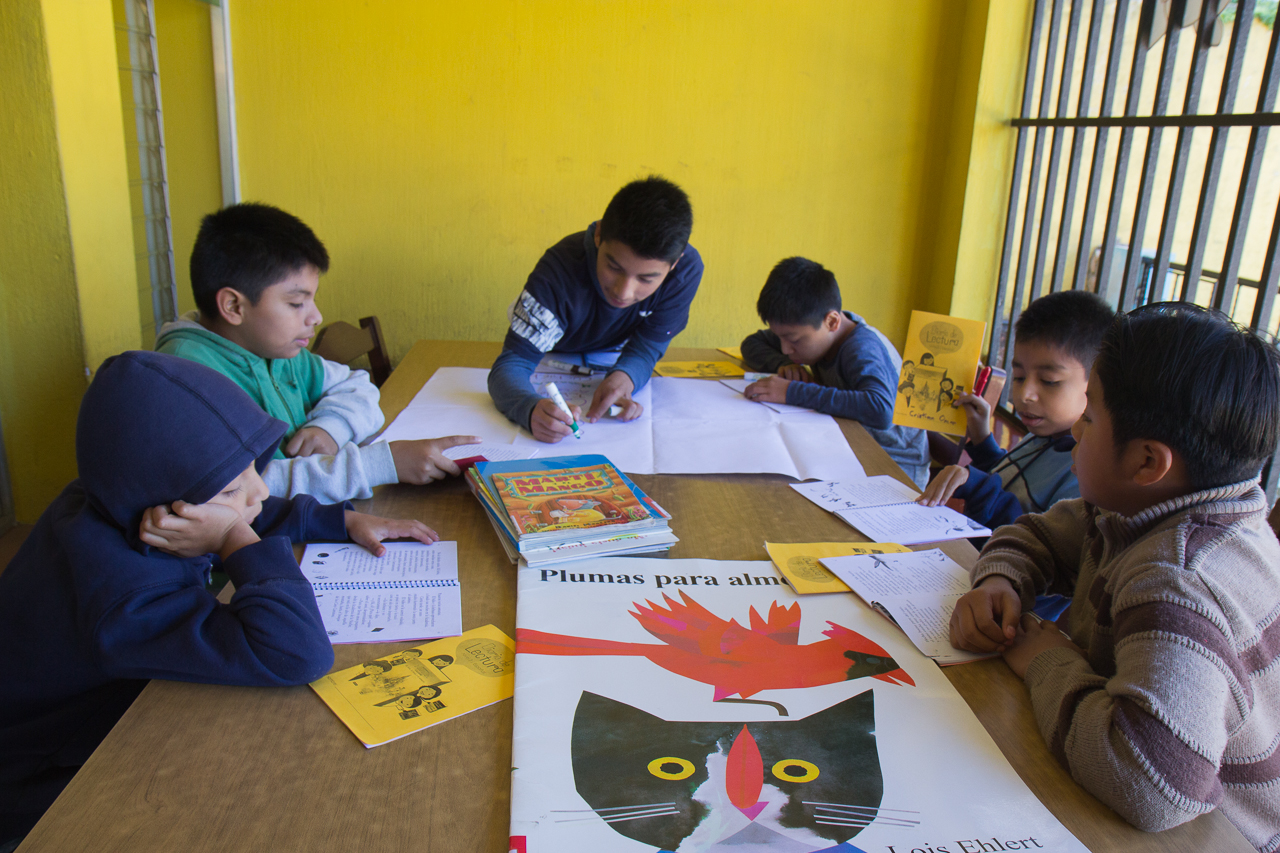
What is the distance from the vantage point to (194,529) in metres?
0.77

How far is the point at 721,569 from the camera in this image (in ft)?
3.22

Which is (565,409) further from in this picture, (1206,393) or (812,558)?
(1206,393)

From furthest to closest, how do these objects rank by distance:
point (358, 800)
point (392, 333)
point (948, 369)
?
point (392, 333), point (948, 369), point (358, 800)

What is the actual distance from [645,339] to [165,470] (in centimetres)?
125

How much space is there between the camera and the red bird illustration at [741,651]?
0.76 metres

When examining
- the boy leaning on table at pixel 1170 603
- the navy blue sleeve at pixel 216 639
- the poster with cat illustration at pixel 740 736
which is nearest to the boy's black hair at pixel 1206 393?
the boy leaning on table at pixel 1170 603

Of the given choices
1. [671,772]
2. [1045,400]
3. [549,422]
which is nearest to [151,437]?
[671,772]

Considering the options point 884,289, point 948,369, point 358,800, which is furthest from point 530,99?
point 358,800

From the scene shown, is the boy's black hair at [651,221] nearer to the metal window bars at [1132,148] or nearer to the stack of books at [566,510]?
the stack of books at [566,510]

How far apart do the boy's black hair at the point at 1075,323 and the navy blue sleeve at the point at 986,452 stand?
0.83ft

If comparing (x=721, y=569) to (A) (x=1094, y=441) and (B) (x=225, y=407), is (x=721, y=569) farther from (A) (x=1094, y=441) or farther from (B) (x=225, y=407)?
(B) (x=225, y=407)

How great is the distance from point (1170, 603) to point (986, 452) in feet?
3.31

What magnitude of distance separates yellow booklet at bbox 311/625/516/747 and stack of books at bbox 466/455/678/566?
0.62ft

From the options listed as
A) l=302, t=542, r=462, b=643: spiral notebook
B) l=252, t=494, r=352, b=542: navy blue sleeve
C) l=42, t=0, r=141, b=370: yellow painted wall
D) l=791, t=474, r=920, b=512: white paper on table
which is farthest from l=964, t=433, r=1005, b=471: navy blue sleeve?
l=42, t=0, r=141, b=370: yellow painted wall
